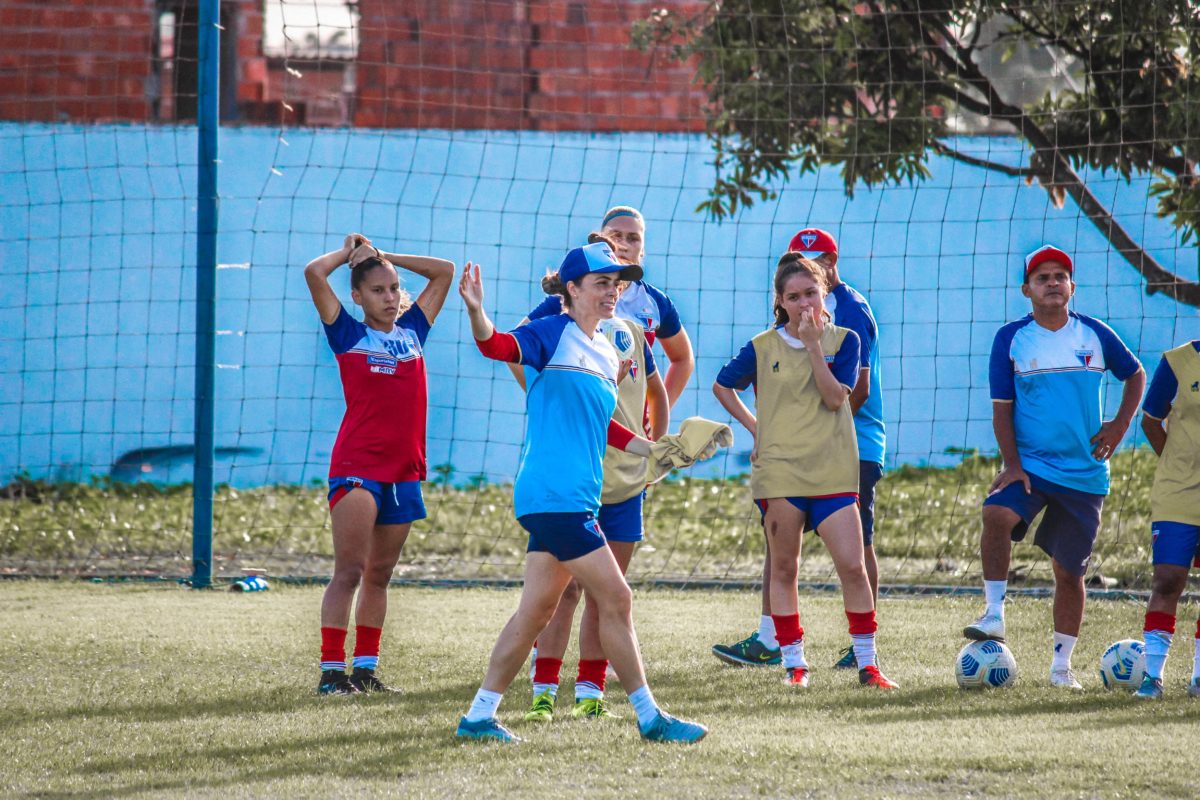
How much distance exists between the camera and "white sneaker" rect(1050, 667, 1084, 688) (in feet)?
17.7

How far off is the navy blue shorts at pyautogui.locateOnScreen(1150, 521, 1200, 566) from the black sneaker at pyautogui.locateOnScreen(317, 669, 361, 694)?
3122 millimetres

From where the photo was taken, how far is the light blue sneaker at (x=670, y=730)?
427 centimetres

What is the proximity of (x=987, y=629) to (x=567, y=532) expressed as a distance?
204cm

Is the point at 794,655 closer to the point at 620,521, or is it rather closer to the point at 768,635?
the point at 768,635

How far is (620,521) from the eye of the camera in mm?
5129

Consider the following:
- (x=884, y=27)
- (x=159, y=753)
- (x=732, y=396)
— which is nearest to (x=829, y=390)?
(x=732, y=396)

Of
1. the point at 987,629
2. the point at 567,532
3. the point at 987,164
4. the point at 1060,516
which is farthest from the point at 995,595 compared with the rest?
the point at 987,164

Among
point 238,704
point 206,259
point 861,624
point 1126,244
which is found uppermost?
point 1126,244

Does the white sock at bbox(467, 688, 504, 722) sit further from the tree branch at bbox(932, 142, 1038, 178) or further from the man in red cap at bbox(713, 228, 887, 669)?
the tree branch at bbox(932, 142, 1038, 178)

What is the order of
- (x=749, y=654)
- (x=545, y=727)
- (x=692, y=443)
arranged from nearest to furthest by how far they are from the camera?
(x=692, y=443), (x=545, y=727), (x=749, y=654)

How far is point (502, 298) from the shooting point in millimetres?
12000

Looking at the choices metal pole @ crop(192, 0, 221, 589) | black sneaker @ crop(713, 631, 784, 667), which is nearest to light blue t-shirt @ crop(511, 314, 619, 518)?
black sneaker @ crop(713, 631, 784, 667)

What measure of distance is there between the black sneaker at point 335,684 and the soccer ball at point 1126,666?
2.85m

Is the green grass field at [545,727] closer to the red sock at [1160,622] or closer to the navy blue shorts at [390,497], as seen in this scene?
the red sock at [1160,622]
